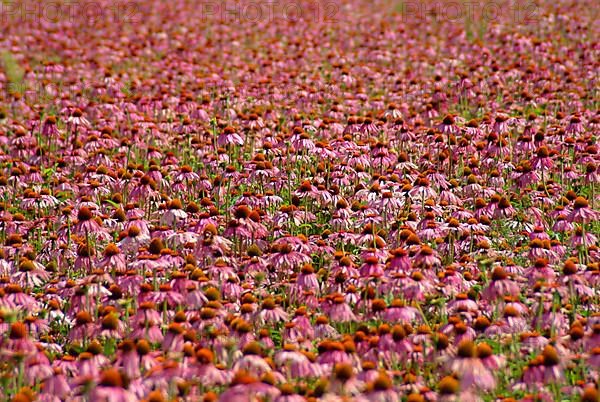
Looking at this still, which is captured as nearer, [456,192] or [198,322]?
[198,322]

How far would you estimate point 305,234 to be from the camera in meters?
8.38

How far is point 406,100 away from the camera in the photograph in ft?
42.5

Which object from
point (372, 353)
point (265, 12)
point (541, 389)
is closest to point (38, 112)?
point (372, 353)

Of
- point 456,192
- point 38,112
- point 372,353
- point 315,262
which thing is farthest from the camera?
point 38,112

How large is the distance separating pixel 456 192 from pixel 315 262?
193 centimetres

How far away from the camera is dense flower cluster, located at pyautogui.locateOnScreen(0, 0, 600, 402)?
522 cm

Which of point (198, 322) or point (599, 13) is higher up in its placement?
point (599, 13)

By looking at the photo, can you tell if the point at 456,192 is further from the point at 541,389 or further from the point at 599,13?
the point at 599,13

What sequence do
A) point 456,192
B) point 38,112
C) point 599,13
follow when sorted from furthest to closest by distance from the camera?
point 599,13, point 38,112, point 456,192

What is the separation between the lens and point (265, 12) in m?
23.6

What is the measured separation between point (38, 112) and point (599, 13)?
41.5ft

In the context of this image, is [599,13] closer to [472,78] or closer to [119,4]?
[472,78]

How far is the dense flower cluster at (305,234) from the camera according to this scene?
522 centimetres

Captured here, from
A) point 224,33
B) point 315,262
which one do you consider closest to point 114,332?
point 315,262
